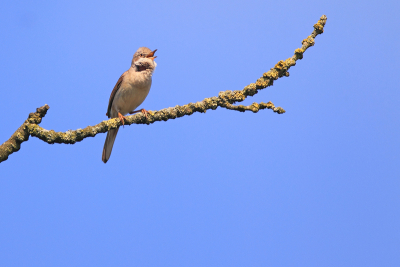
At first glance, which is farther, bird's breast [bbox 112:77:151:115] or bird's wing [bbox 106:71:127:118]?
bird's wing [bbox 106:71:127:118]

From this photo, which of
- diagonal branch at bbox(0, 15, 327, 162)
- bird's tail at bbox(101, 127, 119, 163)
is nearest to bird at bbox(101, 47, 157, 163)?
bird's tail at bbox(101, 127, 119, 163)

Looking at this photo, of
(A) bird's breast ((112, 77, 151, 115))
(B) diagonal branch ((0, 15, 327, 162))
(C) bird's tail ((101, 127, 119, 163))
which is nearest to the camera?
(B) diagonal branch ((0, 15, 327, 162))

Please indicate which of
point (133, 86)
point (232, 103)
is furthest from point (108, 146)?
point (232, 103)

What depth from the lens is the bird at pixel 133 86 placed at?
7.00 m

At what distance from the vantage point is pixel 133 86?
6.99 m

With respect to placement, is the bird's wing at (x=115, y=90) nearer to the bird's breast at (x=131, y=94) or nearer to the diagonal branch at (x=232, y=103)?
the bird's breast at (x=131, y=94)

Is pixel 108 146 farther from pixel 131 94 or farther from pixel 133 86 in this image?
pixel 133 86

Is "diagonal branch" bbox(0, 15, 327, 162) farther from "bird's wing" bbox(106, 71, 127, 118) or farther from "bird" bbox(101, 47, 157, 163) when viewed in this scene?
"bird's wing" bbox(106, 71, 127, 118)

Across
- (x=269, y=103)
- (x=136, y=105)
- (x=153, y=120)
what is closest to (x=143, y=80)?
(x=136, y=105)

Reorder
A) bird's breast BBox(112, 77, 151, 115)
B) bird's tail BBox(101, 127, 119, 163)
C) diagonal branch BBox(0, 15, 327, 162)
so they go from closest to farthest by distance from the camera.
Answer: diagonal branch BBox(0, 15, 327, 162) < bird's breast BBox(112, 77, 151, 115) < bird's tail BBox(101, 127, 119, 163)

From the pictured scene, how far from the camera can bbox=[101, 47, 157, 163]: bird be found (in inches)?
276

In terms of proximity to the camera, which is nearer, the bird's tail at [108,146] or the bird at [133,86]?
the bird at [133,86]

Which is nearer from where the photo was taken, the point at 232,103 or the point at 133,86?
the point at 232,103

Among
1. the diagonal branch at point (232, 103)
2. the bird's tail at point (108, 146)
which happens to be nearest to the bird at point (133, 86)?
the bird's tail at point (108, 146)
